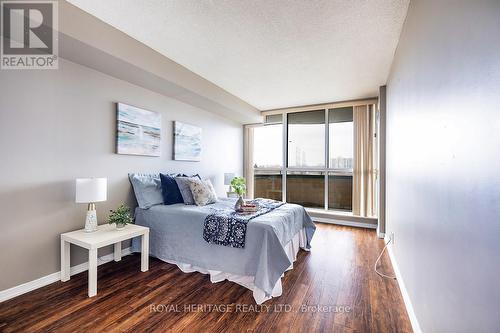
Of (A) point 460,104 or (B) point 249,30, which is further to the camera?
(B) point 249,30

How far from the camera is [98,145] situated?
2857 millimetres

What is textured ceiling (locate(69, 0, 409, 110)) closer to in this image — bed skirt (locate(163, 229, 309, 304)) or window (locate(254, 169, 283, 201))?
bed skirt (locate(163, 229, 309, 304))

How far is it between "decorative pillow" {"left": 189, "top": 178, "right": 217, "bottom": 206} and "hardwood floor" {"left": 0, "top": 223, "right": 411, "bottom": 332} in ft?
2.93

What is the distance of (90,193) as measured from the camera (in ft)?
7.84

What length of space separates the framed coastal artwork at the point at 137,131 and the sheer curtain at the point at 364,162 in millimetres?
3787

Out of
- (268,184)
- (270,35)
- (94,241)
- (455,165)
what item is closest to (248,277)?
(94,241)

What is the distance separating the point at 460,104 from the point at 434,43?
0.58m

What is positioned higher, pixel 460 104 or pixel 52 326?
pixel 460 104

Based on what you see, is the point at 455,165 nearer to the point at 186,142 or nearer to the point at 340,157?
the point at 186,142

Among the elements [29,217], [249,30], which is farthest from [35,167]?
[249,30]

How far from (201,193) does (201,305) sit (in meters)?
1.53

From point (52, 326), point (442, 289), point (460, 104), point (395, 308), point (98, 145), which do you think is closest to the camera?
point (460, 104)

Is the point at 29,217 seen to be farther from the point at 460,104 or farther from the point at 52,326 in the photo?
the point at 460,104

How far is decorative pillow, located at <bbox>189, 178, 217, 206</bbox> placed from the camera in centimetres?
327
